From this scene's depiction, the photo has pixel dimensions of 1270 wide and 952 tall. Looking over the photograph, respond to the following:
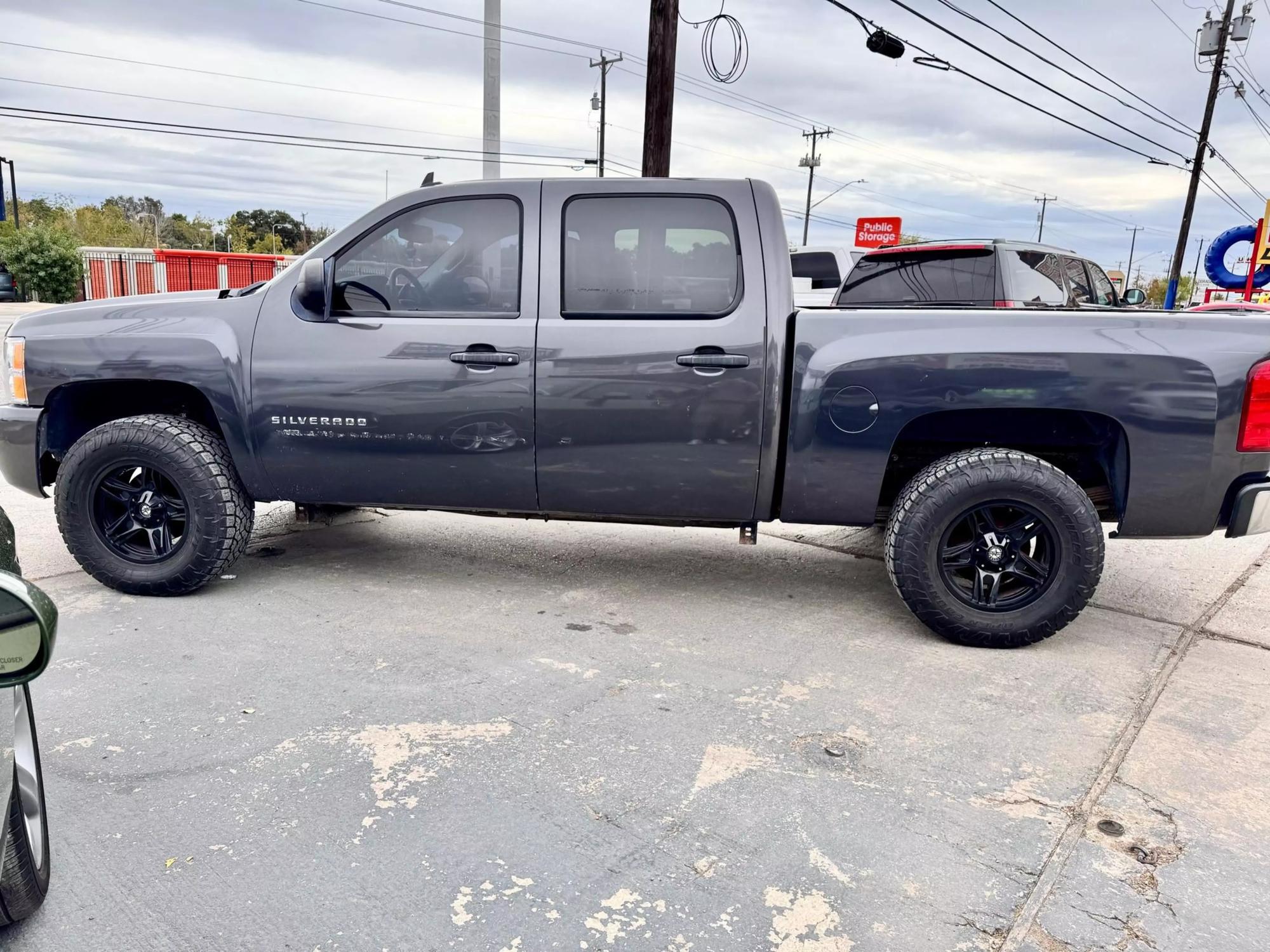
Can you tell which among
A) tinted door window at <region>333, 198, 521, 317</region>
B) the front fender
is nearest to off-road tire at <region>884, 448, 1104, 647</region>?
tinted door window at <region>333, 198, 521, 317</region>

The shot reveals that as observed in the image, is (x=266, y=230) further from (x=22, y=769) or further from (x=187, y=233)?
(x=22, y=769)

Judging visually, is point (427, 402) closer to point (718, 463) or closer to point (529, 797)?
point (718, 463)

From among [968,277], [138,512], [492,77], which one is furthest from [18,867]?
[492,77]

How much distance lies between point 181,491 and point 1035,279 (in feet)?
20.3

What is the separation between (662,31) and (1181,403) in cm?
799

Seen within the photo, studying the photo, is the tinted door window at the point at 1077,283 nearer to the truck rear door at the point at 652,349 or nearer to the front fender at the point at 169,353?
the truck rear door at the point at 652,349

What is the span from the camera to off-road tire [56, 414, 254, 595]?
4.12m

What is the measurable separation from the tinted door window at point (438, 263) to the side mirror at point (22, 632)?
286 centimetres

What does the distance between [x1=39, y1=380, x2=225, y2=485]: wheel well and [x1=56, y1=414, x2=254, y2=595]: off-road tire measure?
0.63 ft

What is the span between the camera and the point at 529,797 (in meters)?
2.69

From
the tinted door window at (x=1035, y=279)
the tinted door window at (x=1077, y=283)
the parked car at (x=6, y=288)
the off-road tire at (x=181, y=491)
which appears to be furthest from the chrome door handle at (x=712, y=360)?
the tinted door window at (x=1077, y=283)

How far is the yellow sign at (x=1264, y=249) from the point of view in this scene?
19.7m

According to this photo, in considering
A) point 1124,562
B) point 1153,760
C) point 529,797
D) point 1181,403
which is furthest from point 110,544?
point 1124,562

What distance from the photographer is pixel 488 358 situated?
13.0ft
